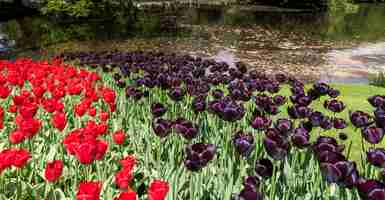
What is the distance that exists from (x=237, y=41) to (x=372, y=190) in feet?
93.3

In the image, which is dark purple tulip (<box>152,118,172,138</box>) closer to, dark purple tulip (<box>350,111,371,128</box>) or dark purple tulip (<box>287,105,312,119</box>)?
dark purple tulip (<box>287,105,312,119</box>)

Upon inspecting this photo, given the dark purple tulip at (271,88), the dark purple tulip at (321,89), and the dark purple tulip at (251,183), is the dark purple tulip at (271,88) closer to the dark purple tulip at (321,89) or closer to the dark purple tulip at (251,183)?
the dark purple tulip at (321,89)

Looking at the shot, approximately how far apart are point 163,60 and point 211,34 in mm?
25349

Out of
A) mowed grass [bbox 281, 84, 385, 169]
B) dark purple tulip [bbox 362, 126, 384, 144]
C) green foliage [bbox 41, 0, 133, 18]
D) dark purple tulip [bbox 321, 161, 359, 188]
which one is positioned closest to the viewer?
dark purple tulip [bbox 321, 161, 359, 188]

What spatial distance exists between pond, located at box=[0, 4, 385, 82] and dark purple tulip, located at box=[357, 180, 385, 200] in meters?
15.7

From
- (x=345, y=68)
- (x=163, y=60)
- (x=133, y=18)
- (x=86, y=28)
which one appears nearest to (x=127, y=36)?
(x=86, y=28)

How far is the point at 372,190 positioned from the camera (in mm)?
3020

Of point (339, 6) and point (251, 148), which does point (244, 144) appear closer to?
point (251, 148)

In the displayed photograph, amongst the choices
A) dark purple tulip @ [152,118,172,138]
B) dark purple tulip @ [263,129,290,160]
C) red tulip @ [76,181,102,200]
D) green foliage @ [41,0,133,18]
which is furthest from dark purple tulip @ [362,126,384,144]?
green foliage @ [41,0,133,18]

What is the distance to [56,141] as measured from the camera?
5676 mm

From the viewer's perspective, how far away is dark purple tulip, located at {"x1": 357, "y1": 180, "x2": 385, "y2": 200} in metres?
2.99

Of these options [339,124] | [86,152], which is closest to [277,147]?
[339,124]

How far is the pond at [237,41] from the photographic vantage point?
72.2 ft

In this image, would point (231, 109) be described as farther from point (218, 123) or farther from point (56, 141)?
point (56, 141)
